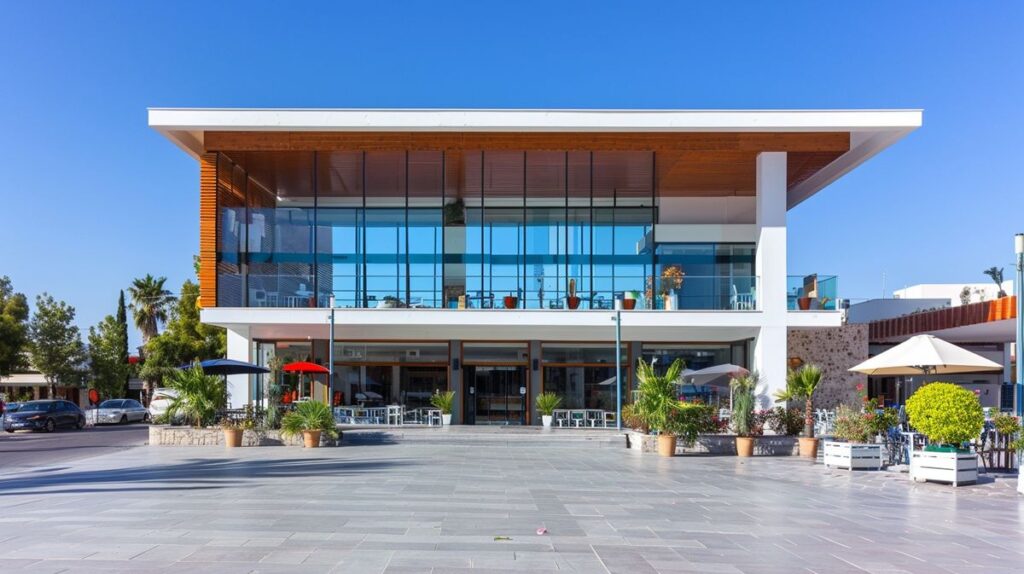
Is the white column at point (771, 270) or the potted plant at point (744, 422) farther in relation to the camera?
the white column at point (771, 270)

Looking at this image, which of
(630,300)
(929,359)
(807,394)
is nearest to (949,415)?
(929,359)

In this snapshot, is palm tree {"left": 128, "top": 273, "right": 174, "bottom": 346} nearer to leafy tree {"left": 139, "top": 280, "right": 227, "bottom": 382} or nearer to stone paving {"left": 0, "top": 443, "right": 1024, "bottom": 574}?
leafy tree {"left": 139, "top": 280, "right": 227, "bottom": 382}

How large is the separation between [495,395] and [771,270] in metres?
9.67

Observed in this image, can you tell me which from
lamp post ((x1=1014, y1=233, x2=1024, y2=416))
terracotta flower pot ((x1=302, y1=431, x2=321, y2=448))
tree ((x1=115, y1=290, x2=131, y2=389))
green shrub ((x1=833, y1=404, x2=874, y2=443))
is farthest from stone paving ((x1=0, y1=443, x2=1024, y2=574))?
tree ((x1=115, y1=290, x2=131, y2=389))

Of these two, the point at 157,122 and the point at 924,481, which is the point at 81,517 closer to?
the point at 924,481

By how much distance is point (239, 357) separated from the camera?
24.7 meters

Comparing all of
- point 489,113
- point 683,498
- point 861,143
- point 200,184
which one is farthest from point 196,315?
point 683,498

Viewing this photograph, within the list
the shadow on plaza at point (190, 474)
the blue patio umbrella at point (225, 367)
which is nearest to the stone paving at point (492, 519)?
the shadow on plaza at point (190, 474)

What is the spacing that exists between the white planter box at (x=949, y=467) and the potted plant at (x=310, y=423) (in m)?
12.8

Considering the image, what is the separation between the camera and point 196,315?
4359cm

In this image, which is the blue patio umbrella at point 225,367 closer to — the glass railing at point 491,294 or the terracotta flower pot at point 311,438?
the glass railing at point 491,294

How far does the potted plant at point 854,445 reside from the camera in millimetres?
15695

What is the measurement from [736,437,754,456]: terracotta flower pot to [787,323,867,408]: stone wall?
7263 mm

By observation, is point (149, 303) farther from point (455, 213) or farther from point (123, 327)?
point (455, 213)
